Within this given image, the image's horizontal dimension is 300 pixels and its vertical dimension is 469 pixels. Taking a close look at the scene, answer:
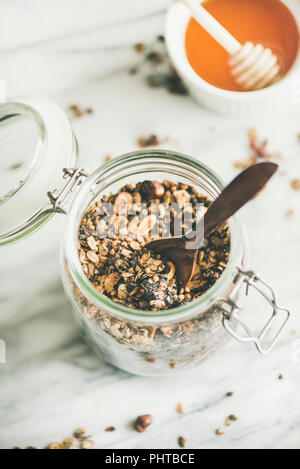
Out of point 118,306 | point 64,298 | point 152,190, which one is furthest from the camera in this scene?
point 64,298

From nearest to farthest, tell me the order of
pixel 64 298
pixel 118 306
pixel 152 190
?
pixel 118 306 → pixel 152 190 → pixel 64 298

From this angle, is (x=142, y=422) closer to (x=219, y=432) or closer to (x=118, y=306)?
(x=219, y=432)

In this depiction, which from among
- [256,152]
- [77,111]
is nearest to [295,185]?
[256,152]

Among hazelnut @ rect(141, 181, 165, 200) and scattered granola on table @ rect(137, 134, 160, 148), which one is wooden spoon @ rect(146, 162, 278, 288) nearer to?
hazelnut @ rect(141, 181, 165, 200)

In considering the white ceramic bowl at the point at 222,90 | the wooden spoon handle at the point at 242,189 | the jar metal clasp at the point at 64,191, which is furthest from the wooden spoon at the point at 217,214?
the white ceramic bowl at the point at 222,90

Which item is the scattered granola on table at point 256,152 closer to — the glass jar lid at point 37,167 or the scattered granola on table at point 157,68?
the scattered granola on table at point 157,68

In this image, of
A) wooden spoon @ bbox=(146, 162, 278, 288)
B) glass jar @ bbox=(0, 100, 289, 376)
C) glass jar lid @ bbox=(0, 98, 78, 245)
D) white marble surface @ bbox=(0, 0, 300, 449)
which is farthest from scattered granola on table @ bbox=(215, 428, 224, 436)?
glass jar lid @ bbox=(0, 98, 78, 245)
